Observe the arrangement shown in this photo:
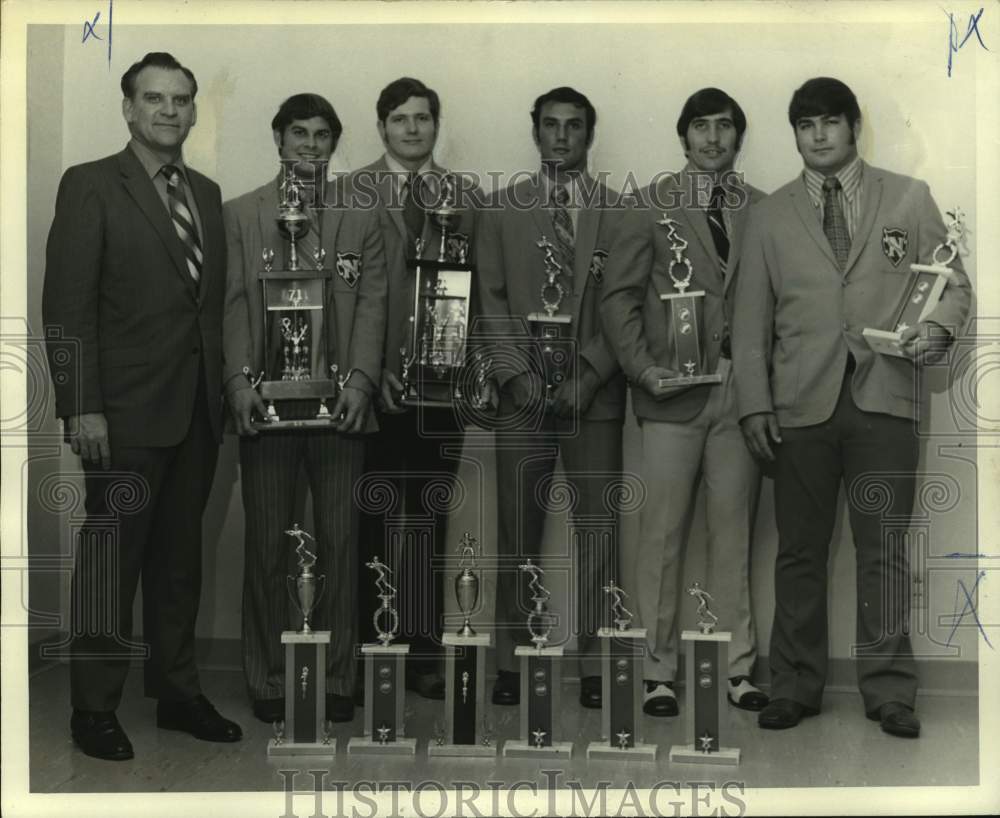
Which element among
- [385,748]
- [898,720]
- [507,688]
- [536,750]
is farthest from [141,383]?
[898,720]

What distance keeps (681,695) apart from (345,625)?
919 millimetres

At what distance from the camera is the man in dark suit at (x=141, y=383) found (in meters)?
4.12

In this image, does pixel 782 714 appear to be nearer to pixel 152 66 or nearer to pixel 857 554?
pixel 857 554

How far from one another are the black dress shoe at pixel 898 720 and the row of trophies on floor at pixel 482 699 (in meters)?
0.44

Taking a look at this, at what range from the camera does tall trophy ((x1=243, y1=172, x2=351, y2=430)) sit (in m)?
4.24

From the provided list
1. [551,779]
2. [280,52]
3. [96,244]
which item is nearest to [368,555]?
[551,779]

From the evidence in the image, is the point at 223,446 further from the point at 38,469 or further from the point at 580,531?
the point at 580,531

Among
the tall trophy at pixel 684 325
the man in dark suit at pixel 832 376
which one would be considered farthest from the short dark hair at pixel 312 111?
the man in dark suit at pixel 832 376

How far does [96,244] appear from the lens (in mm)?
4109

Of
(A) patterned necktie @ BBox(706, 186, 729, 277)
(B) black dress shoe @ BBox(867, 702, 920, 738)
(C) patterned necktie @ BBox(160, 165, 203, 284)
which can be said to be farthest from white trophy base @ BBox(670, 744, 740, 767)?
(C) patterned necktie @ BBox(160, 165, 203, 284)

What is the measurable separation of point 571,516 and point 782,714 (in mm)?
751

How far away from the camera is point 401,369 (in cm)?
430

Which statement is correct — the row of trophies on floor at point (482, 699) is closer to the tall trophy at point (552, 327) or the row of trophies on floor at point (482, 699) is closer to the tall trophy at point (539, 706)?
the tall trophy at point (539, 706)

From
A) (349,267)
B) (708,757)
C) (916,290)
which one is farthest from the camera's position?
(349,267)
